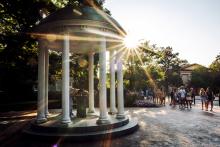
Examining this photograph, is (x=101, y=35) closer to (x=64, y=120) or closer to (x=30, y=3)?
(x=64, y=120)

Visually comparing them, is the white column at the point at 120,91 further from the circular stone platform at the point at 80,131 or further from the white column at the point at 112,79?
the circular stone platform at the point at 80,131

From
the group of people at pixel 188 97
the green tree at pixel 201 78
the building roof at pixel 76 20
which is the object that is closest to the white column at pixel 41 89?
the building roof at pixel 76 20

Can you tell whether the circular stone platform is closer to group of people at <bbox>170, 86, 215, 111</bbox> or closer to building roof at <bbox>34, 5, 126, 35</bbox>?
building roof at <bbox>34, 5, 126, 35</bbox>

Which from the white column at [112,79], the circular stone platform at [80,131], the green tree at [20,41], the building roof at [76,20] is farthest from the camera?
the green tree at [20,41]

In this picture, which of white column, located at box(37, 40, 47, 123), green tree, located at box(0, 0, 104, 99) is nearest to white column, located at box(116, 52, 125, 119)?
white column, located at box(37, 40, 47, 123)

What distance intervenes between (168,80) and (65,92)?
7701cm

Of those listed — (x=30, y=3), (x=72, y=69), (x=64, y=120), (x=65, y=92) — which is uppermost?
(x=30, y=3)

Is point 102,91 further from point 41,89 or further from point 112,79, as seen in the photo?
point 41,89

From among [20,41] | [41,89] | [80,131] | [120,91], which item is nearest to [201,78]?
[20,41]

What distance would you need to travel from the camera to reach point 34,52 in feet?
76.9

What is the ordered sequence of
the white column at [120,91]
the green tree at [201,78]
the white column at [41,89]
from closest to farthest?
the white column at [41,89] < the white column at [120,91] < the green tree at [201,78]

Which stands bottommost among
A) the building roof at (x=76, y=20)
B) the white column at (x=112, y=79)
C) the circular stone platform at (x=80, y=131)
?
the circular stone platform at (x=80, y=131)

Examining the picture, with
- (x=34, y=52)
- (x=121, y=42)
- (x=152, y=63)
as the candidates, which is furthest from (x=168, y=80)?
(x=121, y=42)

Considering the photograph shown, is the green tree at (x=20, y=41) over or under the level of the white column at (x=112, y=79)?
over
